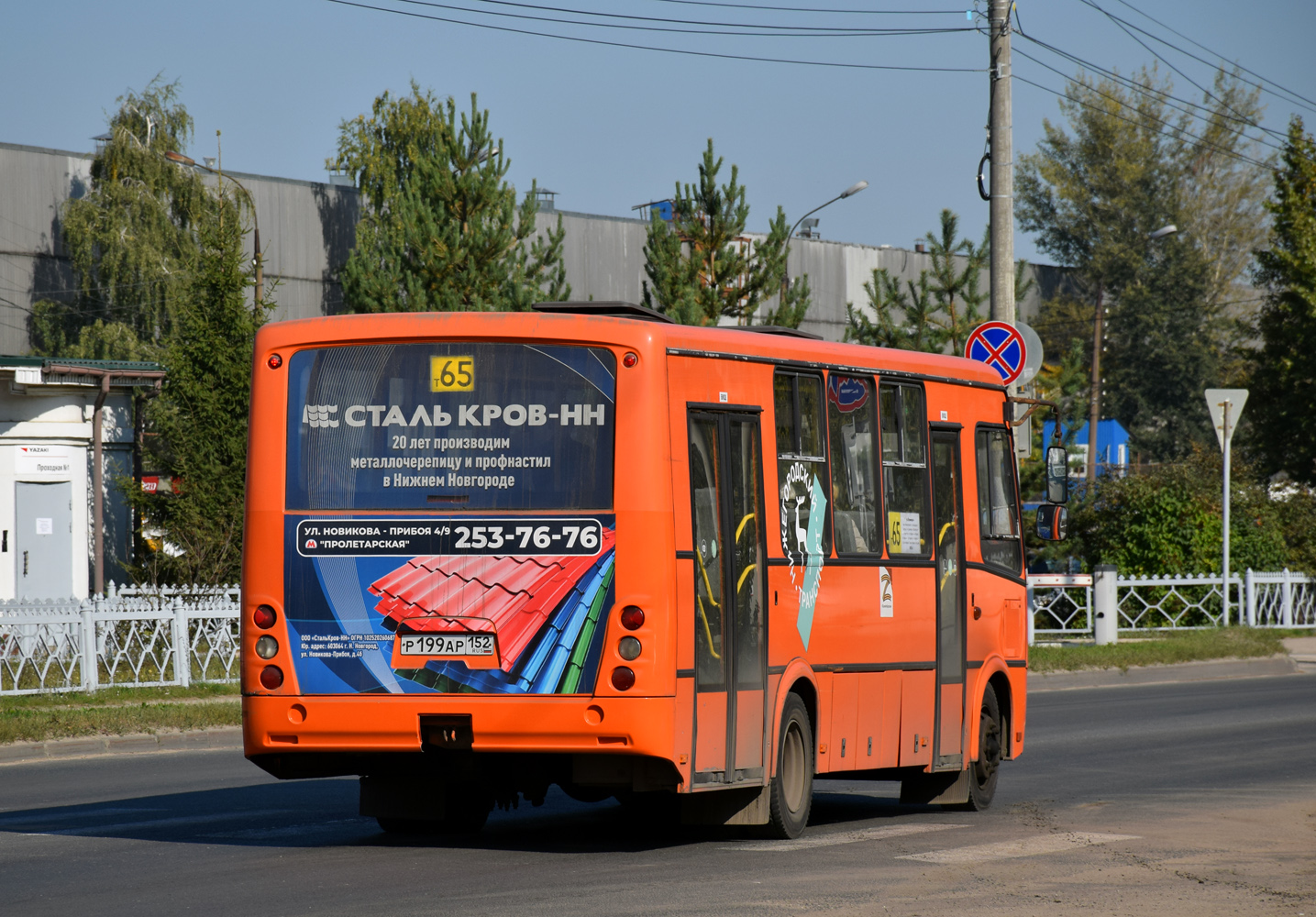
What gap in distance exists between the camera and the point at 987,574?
12.3 m

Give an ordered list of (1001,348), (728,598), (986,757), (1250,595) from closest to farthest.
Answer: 1. (728,598)
2. (986,757)
3. (1001,348)
4. (1250,595)

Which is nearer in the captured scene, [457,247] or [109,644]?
[109,644]

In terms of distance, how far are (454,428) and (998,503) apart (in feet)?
16.6

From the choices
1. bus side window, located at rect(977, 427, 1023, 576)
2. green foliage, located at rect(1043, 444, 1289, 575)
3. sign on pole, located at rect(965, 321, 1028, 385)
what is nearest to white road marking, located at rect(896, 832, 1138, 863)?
bus side window, located at rect(977, 427, 1023, 576)

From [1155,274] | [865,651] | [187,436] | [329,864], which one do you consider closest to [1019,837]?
[865,651]

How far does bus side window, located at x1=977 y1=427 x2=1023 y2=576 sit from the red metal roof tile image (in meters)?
4.39

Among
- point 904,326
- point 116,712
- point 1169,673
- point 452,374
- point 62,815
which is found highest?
point 904,326

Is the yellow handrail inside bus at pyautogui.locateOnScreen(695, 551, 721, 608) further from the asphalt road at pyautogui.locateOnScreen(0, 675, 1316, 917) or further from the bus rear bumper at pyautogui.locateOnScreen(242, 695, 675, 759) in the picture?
the asphalt road at pyautogui.locateOnScreen(0, 675, 1316, 917)

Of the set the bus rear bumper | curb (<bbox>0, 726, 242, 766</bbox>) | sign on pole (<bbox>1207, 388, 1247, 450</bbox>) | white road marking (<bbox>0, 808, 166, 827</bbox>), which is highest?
sign on pole (<bbox>1207, 388, 1247, 450</bbox>)

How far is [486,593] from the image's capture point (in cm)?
899

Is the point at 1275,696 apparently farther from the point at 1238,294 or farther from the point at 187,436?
the point at 1238,294

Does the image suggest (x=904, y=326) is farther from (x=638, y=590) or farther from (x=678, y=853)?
(x=638, y=590)

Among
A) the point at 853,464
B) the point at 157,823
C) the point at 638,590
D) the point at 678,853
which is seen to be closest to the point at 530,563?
the point at 638,590

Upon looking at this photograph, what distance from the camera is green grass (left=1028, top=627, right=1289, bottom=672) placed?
24906 millimetres
